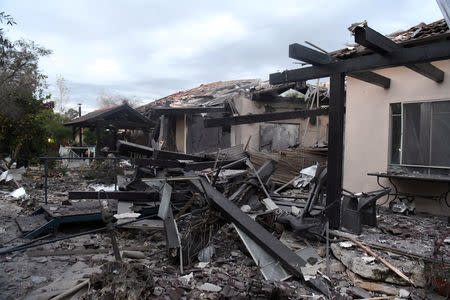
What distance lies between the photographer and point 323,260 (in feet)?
15.1

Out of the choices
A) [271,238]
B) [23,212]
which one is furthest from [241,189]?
[23,212]

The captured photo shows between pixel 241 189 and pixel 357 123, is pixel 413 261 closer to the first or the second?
pixel 241 189

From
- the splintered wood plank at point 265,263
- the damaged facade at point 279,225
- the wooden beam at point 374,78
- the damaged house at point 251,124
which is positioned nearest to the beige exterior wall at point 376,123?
the damaged facade at point 279,225

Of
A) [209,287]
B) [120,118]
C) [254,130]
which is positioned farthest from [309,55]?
[120,118]

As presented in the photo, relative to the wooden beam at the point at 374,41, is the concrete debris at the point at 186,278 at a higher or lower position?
lower

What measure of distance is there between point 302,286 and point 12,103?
46.3 feet

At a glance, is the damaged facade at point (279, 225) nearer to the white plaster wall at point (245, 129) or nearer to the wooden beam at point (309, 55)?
the wooden beam at point (309, 55)

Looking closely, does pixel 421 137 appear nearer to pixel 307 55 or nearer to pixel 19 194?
pixel 307 55

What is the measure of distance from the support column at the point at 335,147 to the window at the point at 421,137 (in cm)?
306

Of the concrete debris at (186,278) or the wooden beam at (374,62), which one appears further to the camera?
the wooden beam at (374,62)

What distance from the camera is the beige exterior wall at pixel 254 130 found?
1299 centimetres

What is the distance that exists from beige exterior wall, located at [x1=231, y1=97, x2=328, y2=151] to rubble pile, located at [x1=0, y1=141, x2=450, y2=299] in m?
5.42

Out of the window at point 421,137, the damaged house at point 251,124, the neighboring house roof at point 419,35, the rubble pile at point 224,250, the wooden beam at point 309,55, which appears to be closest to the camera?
the rubble pile at point 224,250

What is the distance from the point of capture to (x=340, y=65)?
16.9 feet
